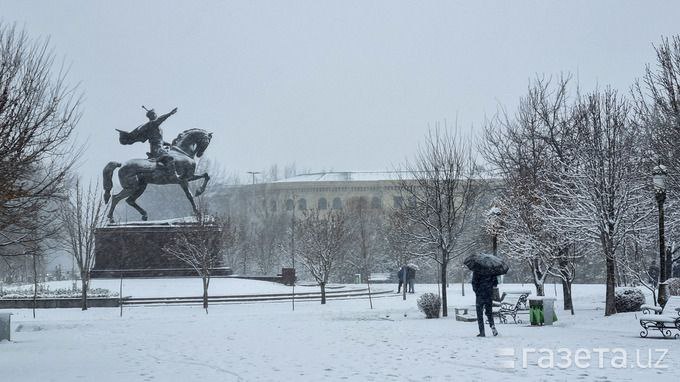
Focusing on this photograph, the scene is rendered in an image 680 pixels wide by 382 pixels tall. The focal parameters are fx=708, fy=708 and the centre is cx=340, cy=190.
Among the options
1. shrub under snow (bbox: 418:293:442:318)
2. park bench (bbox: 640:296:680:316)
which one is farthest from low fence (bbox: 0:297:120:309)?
park bench (bbox: 640:296:680:316)

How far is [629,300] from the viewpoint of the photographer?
2048cm

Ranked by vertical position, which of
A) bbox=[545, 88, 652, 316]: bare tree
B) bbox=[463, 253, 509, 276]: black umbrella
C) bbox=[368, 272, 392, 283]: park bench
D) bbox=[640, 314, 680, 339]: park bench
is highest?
bbox=[545, 88, 652, 316]: bare tree

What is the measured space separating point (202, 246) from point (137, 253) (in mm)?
7346

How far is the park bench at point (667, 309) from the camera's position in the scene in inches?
624

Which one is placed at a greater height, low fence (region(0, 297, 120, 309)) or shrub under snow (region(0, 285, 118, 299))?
shrub under snow (region(0, 285, 118, 299))

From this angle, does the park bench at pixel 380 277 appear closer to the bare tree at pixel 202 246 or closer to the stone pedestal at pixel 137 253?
the stone pedestal at pixel 137 253

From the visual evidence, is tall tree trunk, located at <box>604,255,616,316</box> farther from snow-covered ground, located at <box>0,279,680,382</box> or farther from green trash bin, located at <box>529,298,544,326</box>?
green trash bin, located at <box>529,298,544,326</box>

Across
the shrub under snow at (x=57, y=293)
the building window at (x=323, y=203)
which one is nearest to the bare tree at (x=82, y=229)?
the shrub under snow at (x=57, y=293)

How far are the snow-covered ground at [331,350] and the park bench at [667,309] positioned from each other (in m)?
0.60

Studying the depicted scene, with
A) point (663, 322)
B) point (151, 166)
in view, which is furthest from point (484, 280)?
point (151, 166)

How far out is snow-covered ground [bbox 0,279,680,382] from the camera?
405 inches

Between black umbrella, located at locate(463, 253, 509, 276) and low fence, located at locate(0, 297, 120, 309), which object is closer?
black umbrella, located at locate(463, 253, 509, 276)

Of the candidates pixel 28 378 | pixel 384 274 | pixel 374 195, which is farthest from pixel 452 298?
pixel 374 195

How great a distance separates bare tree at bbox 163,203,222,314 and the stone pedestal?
842mm
